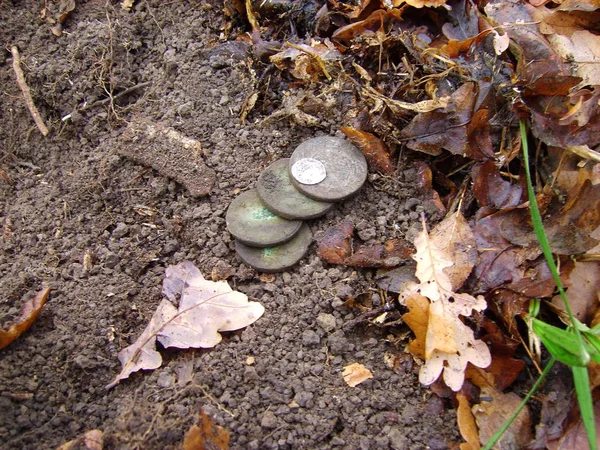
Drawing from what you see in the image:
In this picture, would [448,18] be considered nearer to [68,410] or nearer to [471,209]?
[471,209]

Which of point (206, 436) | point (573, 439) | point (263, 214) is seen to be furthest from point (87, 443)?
point (573, 439)

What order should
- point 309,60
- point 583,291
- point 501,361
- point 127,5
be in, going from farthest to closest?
point 127,5 < point 309,60 < point 583,291 < point 501,361

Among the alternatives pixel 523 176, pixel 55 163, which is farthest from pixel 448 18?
pixel 55 163

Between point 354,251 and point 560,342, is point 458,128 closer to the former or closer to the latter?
point 354,251

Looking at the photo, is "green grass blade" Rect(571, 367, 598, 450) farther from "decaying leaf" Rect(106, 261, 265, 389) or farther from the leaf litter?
"decaying leaf" Rect(106, 261, 265, 389)

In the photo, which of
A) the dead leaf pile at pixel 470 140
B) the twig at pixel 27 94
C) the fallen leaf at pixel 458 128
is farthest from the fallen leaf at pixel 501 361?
the twig at pixel 27 94
